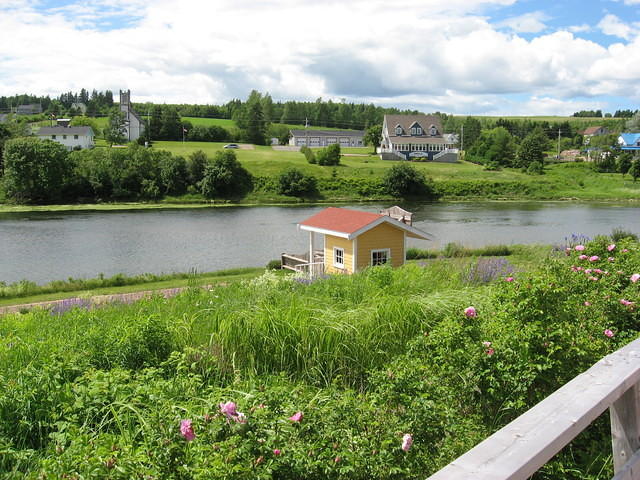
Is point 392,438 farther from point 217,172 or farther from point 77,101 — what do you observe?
point 77,101

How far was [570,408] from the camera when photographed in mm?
1876

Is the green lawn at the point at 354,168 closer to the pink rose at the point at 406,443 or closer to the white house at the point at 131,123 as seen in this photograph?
the white house at the point at 131,123

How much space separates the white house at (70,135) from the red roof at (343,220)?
3480 inches

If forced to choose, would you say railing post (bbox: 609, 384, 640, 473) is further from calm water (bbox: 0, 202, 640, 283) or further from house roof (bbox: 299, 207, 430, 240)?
calm water (bbox: 0, 202, 640, 283)

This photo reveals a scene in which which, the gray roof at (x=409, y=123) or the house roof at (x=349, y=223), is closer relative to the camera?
the house roof at (x=349, y=223)

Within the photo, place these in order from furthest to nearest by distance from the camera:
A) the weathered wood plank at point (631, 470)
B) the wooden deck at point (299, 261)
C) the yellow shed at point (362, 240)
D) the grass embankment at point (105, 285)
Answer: the wooden deck at point (299, 261), the grass embankment at point (105, 285), the yellow shed at point (362, 240), the weathered wood plank at point (631, 470)

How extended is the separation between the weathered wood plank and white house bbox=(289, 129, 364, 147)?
4842 inches

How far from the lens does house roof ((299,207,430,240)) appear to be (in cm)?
1966

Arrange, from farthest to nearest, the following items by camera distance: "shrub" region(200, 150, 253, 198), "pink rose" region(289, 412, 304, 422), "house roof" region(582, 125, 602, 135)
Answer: "house roof" region(582, 125, 602, 135), "shrub" region(200, 150, 253, 198), "pink rose" region(289, 412, 304, 422)

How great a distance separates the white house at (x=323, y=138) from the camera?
12412cm

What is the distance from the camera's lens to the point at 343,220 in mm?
20891

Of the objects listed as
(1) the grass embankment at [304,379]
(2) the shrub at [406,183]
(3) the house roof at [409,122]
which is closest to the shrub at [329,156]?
(2) the shrub at [406,183]

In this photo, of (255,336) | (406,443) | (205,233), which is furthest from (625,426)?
(205,233)

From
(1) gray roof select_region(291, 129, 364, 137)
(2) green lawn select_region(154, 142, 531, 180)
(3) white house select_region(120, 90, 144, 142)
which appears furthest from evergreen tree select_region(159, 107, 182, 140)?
(1) gray roof select_region(291, 129, 364, 137)
